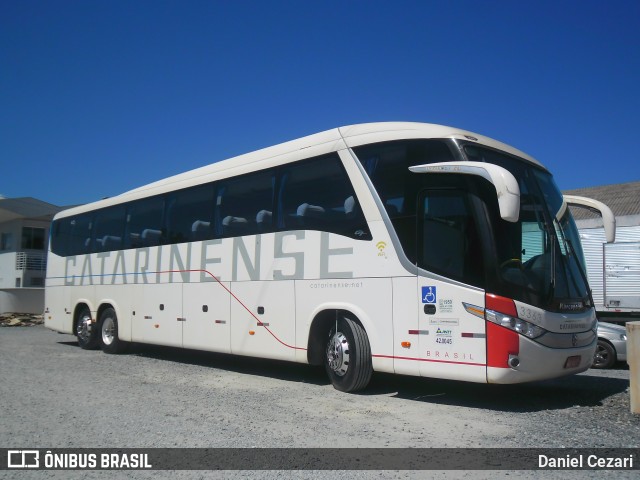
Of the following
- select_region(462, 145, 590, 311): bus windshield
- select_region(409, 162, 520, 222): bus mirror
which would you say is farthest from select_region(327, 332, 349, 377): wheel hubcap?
select_region(409, 162, 520, 222): bus mirror

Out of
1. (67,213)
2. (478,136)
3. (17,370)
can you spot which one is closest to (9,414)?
(17,370)

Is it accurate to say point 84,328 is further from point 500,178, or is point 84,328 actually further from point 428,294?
point 500,178

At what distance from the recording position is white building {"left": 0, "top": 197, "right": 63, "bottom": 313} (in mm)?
35062

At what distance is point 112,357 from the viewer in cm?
1413

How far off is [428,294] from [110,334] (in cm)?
1015

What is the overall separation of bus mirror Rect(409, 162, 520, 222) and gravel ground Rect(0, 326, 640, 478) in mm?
2366

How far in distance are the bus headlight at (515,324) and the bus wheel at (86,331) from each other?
11.6m

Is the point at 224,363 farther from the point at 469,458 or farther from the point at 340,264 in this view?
the point at 469,458

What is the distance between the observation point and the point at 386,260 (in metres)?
8.20

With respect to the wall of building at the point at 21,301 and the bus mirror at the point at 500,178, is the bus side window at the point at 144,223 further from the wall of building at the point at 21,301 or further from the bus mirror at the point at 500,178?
the wall of building at the point at 21,301

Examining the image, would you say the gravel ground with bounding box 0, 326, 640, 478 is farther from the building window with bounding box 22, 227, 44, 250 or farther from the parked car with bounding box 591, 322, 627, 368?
the building window with bounding box 22, 227, 44, 250

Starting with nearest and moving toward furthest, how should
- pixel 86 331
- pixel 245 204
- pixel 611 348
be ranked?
pixel 245 204, pixel 611 348, pixel 86 331

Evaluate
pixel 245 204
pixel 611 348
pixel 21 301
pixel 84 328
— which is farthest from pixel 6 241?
pixel 611 348

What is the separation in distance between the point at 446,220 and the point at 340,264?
1.86m
